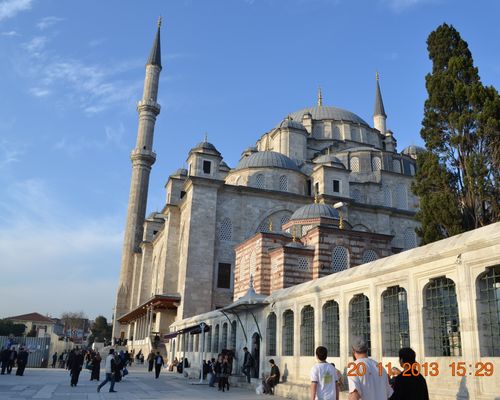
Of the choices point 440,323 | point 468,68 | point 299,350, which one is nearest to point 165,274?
point 299,350

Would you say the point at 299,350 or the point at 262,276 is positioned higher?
the point at 262,276

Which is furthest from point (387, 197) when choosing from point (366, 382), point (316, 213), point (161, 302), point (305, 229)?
point (366, 382)

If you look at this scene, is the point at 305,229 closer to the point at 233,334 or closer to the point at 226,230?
the point at 226,230

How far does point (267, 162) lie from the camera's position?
2914 centimetres

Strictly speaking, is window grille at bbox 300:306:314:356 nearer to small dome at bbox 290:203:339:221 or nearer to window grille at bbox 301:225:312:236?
window grille at bbox 301:225:312:236

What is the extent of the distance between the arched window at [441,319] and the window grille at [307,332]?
3491 mm

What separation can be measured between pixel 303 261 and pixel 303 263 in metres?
0.08

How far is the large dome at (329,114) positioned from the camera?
1500 inches

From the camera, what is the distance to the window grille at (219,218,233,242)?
84.8ft

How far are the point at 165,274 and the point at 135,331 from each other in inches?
369

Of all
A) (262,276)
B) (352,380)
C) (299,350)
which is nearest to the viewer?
(352,380)

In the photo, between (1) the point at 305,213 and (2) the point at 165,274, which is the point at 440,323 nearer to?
(1) the point at 305,213

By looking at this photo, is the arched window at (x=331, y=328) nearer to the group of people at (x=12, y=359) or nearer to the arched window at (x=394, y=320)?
the arched window at (x=394, y=320)

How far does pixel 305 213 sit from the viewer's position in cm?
2158
